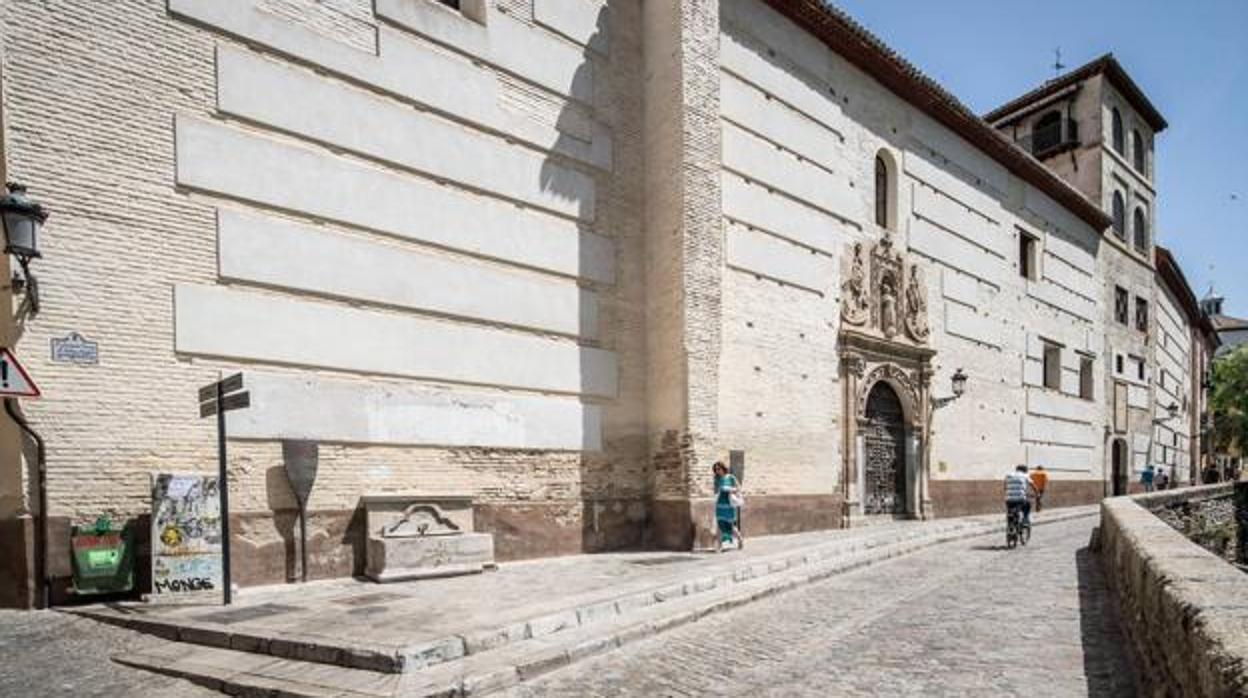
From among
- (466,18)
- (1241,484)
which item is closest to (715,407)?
(466,18)

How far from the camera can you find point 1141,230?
99.1 ft

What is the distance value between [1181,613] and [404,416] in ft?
25.6

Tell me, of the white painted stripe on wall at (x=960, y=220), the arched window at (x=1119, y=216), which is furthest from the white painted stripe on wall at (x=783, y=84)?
the arched window at (x=1119, y=216)

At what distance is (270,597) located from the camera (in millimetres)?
7289

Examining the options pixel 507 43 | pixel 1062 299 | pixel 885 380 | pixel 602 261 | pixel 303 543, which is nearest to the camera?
pixel 303 543

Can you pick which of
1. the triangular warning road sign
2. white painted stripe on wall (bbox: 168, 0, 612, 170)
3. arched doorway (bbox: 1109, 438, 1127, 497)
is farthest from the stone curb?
arched doorway (bbox: 1109, 438, 1127, 497)

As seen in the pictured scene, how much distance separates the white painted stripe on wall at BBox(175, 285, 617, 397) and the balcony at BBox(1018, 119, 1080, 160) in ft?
79.1

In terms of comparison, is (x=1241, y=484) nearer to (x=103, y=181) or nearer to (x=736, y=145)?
(x=736, y=145)

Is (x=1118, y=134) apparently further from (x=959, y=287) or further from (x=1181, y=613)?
(x=1181, y=613)

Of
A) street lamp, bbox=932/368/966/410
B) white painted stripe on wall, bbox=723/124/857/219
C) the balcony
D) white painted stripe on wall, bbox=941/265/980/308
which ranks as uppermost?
the balcony

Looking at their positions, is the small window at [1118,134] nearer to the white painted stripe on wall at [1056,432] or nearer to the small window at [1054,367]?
the small window at [1054,367]

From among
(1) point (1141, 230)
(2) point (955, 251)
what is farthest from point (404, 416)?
(1) point (1141, 230)

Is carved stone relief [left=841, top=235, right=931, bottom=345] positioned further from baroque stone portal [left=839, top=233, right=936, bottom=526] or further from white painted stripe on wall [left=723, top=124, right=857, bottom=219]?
white painted stripe on wall [left=723, top=124, right=857, bottom=219]

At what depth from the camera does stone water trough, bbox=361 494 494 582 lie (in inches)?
328
